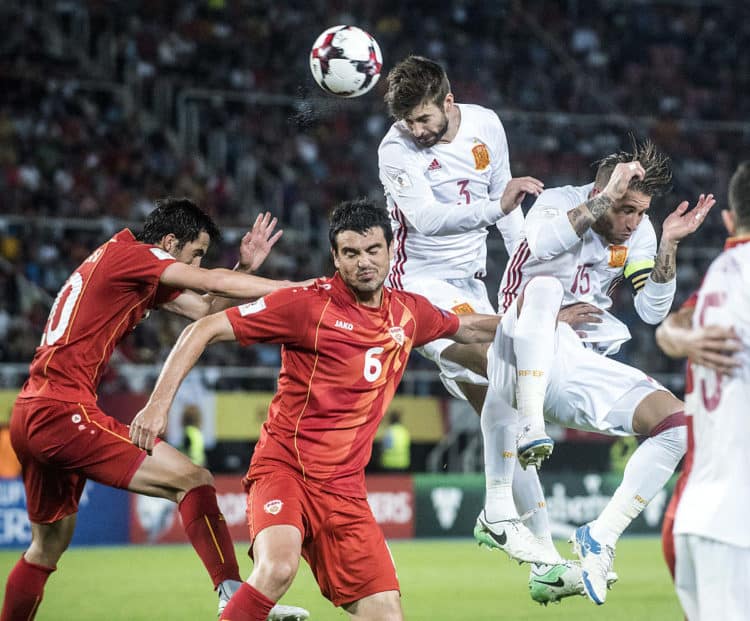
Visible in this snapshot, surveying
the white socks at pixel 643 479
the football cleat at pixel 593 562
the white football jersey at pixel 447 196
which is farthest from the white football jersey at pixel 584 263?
the football cleat at pixel 593 562

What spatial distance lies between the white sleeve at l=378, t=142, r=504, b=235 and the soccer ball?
1.71 ft

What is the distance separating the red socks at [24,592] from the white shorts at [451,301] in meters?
2.70

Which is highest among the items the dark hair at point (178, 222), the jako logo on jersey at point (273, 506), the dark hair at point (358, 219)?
the dark hair at point (358, 219)

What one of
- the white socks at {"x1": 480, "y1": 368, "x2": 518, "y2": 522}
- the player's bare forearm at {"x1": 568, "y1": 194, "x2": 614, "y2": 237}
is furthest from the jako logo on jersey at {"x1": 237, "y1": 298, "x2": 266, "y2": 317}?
the white socks at {"x1": 480, "y1": 368, "x2": 518, "y2": 522}

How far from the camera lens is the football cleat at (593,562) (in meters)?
7.13

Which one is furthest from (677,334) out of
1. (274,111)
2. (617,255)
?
(274,111)

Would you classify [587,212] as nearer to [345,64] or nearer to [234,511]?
[345,64]

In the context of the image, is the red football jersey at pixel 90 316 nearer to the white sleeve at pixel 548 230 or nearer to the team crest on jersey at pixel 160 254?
the team crest on jersey at pixel 160 254

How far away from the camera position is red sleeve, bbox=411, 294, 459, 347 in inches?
264

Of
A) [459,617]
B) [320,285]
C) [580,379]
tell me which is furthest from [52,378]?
[459,617]

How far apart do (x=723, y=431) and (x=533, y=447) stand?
227 cm

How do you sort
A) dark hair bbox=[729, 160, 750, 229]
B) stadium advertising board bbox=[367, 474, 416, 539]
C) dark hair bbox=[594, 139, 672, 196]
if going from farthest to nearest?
1. stadium advertising board bbox=[367, 474, 416, 539]
2. dark hair bbox=[594, 139, 672, 196]
3. dark hair bbox=[729, 160, 750, 229]

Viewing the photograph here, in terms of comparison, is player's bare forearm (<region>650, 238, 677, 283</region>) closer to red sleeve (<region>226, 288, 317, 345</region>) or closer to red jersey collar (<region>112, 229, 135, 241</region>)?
red sleeve (<region>226, 288, 317, 345</region>)

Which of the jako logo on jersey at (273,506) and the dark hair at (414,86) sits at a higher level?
the dark hair at (414,86)
